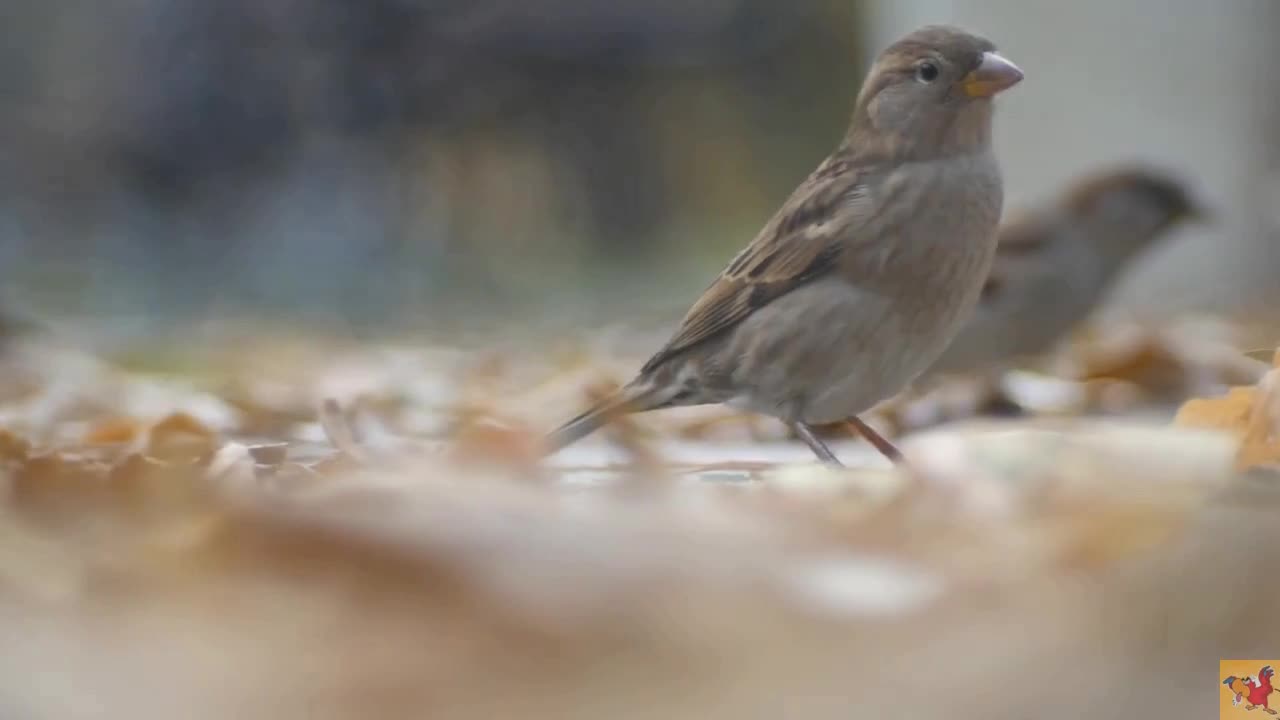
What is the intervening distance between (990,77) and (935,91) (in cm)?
5

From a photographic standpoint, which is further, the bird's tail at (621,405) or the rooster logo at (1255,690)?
the bird's tail at (621,405)

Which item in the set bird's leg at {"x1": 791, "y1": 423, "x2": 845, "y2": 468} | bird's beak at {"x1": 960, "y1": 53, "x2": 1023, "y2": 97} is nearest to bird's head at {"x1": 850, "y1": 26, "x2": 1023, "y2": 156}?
bird's beak at {"x1": 960, "y1": 53, "x2": 1023, "y2": 97}

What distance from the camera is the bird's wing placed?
38.4 inches

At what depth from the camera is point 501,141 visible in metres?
3.01

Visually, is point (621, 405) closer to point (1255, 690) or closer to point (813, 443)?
point (813, 443)

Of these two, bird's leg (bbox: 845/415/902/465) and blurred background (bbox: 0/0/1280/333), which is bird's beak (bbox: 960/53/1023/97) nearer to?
bird's leg (bbox: 845/415/902/465)

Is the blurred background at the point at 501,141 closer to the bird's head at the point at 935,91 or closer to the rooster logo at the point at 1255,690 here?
the bird's head at the point at 935,91

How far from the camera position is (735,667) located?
47 cm

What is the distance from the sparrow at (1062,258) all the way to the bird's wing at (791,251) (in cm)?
65

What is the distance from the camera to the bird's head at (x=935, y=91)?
92 centimetres

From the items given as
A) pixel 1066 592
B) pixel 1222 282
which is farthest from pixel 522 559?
pixel 1222 282

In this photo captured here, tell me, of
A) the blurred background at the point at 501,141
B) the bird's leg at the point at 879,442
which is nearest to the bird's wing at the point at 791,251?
the bird's leg at the point at 879,442

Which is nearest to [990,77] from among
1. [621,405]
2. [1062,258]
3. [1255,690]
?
[621,405]

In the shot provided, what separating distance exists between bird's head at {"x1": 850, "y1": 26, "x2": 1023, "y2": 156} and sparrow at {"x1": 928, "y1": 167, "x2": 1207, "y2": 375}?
0.70 meters
